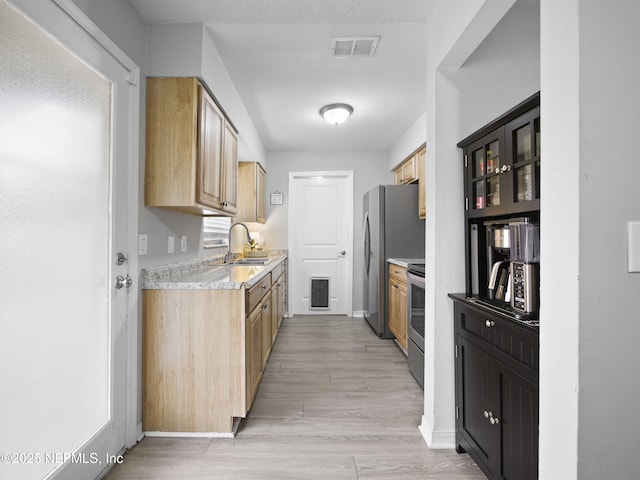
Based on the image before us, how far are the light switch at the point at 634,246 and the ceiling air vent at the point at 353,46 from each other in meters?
1.90

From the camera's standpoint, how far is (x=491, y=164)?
162 cm

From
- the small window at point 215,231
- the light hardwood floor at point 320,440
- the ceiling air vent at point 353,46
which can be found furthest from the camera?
the small window at point 215,231

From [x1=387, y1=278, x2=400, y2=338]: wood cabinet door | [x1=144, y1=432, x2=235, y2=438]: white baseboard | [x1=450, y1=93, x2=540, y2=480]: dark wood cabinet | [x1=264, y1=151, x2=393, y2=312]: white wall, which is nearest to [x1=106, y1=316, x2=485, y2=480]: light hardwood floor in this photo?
[x1=144, y1=432, x2=235, y2=438]: white baseboard

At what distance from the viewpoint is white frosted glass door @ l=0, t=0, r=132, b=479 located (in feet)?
3.84

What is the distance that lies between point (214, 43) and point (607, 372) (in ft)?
8.57

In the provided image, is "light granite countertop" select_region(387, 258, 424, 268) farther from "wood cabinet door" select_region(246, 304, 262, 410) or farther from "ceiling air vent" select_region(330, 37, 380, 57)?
"ceiling air vent" select_region(330, 37, 380, 57)

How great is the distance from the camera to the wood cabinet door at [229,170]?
102 inches

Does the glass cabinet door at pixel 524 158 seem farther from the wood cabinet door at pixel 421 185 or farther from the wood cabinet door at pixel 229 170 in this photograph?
the wood cabinet door at pixel 421 185

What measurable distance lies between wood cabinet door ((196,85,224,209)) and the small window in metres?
0.73

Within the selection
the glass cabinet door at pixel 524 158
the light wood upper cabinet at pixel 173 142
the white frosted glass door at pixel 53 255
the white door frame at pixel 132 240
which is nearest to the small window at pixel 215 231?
the light wood upper cabinet at pixel 173 142

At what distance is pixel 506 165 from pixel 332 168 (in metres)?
3.75

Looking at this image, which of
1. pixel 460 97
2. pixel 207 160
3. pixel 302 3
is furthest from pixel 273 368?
pixel 302 3

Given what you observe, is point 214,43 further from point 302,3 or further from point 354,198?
point 354,198

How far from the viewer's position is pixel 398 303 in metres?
3.54
